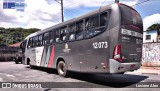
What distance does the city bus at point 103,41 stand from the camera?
7836mm

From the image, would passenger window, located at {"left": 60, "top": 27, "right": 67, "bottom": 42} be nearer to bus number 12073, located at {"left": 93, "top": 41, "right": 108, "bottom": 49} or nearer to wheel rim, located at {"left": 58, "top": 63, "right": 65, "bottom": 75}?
wheel rim, located at {"left": 58, "top": 63, "right": 65, "bottom": 75}

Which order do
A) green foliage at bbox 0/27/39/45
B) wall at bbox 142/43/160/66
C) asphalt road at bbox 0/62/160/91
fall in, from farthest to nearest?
green foliage at bbox 0/27/39/45
wall at bbox 142/43/160/66
asphalt road at bbox 0/62/160/91

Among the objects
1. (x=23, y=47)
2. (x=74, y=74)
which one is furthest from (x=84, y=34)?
(x=23, y=47)

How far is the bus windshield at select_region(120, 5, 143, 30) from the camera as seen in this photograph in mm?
8070

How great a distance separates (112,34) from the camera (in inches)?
308

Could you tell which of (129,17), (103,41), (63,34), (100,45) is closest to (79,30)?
(63,34)

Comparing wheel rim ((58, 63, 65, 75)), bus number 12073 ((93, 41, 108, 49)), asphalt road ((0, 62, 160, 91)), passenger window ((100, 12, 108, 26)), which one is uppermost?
passenger window ((100, 12, 108, 26))

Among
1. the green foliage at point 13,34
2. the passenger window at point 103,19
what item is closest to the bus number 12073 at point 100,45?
the passenger window at point 103,19

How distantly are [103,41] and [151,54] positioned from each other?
11.5 metres

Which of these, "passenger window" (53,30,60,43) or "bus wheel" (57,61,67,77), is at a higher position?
"passenger window" (53,30,60,43)

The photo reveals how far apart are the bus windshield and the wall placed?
30.6 feet

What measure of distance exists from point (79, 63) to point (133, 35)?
9.53 feet

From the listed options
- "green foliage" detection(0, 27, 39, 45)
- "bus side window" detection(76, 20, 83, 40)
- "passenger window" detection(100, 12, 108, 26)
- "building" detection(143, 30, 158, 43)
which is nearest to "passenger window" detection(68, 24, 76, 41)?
"bus side window" detection(76, 20, 83, 40)

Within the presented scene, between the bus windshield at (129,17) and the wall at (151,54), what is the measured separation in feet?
30.6
